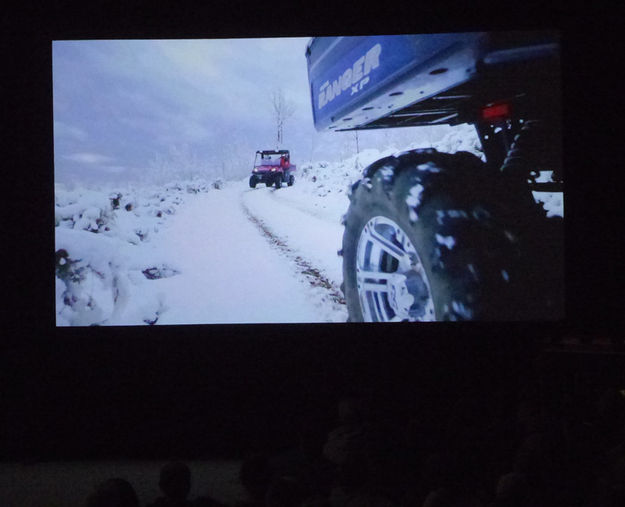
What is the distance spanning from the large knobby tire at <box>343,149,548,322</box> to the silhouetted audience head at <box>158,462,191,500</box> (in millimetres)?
1523

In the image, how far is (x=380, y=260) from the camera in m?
2.81

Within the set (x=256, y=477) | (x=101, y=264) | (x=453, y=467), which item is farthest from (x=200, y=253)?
(x=453, y=467)

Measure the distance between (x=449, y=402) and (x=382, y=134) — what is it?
142 centimetres

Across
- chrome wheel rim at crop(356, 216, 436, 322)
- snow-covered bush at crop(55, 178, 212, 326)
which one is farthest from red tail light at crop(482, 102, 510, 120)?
snow-covered bush at crop(55, 178, 212, 326)

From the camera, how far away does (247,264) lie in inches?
113

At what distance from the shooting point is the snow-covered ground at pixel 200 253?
2.84 metres

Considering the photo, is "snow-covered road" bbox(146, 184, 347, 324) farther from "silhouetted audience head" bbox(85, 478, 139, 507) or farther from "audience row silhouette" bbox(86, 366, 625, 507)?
"silhouetted audience head" bbox(85, 478, 139, 507)

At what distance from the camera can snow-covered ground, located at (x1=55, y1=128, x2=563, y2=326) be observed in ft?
9.31

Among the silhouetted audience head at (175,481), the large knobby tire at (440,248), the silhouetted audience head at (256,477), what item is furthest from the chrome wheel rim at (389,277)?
the silhouetted audience head at (175,481)

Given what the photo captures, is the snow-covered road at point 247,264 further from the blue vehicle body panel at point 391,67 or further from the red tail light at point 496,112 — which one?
the red tail light at point 496,112

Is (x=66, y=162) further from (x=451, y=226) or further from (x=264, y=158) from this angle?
(x=451, y=226)

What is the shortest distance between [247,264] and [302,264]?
278mm

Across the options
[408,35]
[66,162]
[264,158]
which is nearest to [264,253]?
[264,158]

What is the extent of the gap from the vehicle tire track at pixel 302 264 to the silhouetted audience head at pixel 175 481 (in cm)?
149
